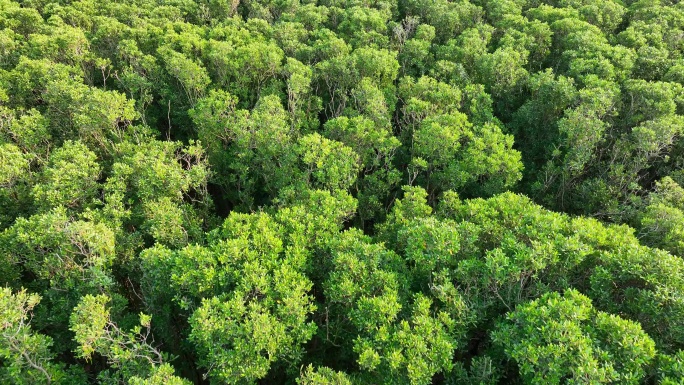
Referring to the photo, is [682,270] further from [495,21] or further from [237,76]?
[495,21]

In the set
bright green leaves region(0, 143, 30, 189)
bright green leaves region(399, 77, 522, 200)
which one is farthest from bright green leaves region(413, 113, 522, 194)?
bright green leaves region(0, 143, 30, 189)

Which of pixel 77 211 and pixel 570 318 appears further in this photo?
pixel 77 211

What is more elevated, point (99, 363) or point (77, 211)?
point (77, 211)

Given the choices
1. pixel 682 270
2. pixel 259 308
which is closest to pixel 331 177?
pixel 259 308

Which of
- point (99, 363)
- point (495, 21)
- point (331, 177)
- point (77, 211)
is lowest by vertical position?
point (99, 363)

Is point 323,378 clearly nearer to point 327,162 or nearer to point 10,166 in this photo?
point 327,162

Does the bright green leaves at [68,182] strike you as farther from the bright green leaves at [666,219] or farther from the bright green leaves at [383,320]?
the bright green leaves at [666,219]

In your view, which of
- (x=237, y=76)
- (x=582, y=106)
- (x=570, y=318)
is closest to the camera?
(x=570, y=318)
